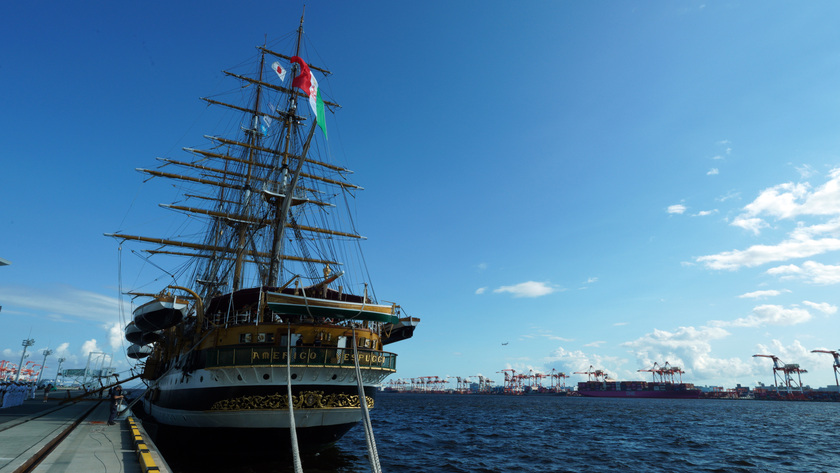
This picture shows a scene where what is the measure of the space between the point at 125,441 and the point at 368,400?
28.9 feet

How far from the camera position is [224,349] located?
16297 mm

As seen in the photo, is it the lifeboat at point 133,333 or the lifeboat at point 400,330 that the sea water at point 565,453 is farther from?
the lifeboat at point 133,333

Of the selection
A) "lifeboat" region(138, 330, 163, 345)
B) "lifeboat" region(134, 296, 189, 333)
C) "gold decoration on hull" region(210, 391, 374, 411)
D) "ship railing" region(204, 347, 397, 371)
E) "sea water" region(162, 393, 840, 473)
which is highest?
"lifeboat" region(134, 296, 189, 333)

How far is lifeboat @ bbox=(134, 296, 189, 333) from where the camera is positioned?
20297mm

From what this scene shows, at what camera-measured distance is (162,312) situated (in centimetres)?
2034

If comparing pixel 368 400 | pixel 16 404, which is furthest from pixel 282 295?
pixel 16 404

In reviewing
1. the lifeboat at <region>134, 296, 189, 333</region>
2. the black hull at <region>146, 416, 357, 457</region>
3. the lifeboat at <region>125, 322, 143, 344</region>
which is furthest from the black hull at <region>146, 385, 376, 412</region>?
the lifeboat at <region>125, 322, 143, 344</region>

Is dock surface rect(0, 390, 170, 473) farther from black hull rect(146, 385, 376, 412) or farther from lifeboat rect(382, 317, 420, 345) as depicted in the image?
lifeboat rect(382, 317, 420, 345)

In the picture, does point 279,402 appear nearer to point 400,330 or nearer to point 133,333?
point 400,330

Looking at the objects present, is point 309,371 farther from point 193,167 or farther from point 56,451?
point 193,167

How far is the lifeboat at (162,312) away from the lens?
2030 cm

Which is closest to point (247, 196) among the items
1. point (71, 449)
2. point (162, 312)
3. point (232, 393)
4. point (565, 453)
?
point (162, 312)

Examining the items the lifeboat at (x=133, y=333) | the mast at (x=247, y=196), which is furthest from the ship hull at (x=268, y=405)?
the mast at (x=247, y=196)

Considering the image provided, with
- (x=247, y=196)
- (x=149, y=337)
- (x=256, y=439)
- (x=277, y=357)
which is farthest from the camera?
(x=247, y=196)
